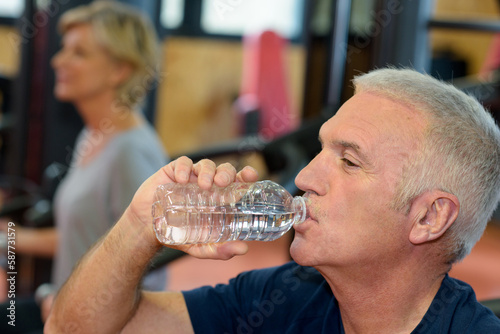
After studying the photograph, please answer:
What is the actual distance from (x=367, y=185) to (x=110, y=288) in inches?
20.3

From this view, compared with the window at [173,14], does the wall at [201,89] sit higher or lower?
A: lower

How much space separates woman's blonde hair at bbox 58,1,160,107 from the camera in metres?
2.31

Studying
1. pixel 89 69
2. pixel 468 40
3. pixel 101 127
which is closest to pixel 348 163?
pixel 101 127

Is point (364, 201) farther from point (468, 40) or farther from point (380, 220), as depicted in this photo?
point (468, 40)

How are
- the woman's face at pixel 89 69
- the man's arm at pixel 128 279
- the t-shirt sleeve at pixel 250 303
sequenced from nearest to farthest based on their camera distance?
the man's arm at pixel 128 279
the t-shirt sleeve at pixel 250 303
the woman's face at pixel 89 69

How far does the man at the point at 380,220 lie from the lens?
3.70 feet

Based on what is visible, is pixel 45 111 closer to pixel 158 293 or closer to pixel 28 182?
pixel 28 182

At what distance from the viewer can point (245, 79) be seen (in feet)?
14.6

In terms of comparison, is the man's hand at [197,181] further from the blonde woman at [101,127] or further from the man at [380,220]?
the blonde woman at [101,127]

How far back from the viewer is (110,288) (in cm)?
126

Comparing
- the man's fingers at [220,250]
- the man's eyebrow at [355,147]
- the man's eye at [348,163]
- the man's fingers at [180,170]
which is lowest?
the man's fingers at [220,250]

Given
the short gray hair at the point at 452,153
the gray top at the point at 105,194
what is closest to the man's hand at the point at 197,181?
the short gray hair at the point at 452,153

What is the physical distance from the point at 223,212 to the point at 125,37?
1261mm

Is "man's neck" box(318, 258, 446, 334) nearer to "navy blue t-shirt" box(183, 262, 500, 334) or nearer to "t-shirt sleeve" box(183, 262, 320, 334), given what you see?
"navy blue t-shirt" box(183, 262, 500, 334)
